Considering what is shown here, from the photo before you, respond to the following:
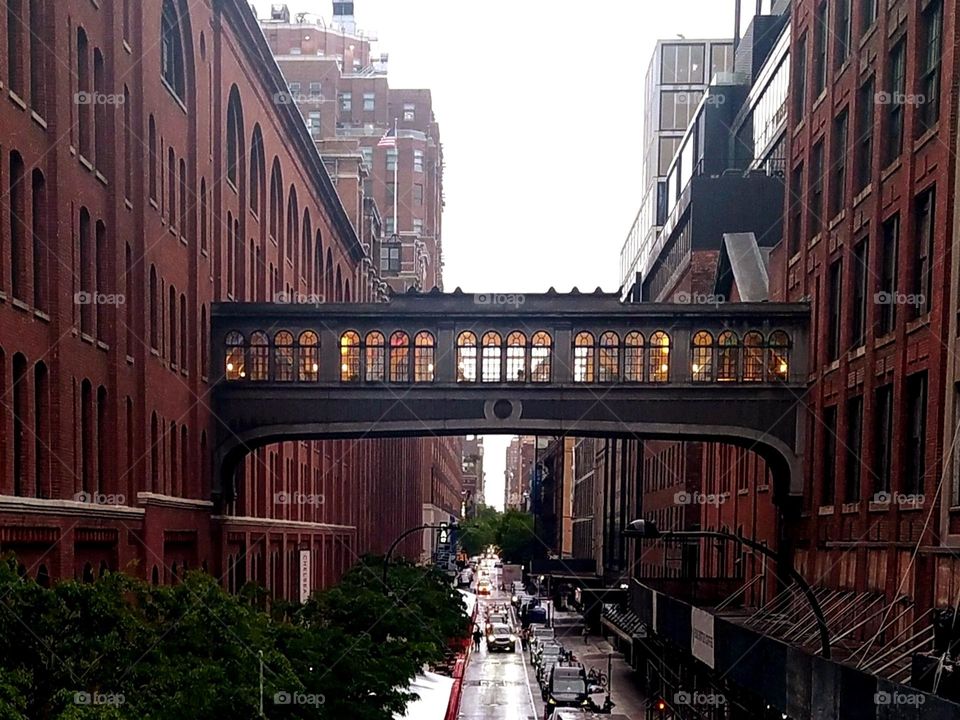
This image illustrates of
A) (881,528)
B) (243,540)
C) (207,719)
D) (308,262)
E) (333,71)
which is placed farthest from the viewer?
(333,71)

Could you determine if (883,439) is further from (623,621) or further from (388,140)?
(388,140)

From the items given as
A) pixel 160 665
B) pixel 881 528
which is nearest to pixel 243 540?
pixel 881 528

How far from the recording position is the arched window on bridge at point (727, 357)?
38.9 meters

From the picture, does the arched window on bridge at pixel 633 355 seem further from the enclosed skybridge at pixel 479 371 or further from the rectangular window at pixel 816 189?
the rectangular window at pixel 816 189

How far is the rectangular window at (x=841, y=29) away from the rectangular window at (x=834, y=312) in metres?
5.57

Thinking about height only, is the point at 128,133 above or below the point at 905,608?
above

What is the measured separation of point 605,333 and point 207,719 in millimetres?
26955

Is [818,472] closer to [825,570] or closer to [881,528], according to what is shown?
[825,570]

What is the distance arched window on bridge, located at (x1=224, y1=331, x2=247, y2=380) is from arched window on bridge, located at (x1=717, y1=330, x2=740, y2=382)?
16621 mm

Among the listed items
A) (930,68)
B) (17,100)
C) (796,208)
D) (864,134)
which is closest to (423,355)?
(796,208)

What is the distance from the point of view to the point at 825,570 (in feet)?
100

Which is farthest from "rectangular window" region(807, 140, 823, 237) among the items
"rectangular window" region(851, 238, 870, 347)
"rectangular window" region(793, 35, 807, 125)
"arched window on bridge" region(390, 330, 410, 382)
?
"arched window on bridge" region(390, 330, 410, 382)

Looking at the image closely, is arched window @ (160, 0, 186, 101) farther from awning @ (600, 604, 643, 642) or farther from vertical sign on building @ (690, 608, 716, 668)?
awning @ (600, 604, 643, 642)

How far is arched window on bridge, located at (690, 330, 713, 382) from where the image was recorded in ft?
128
